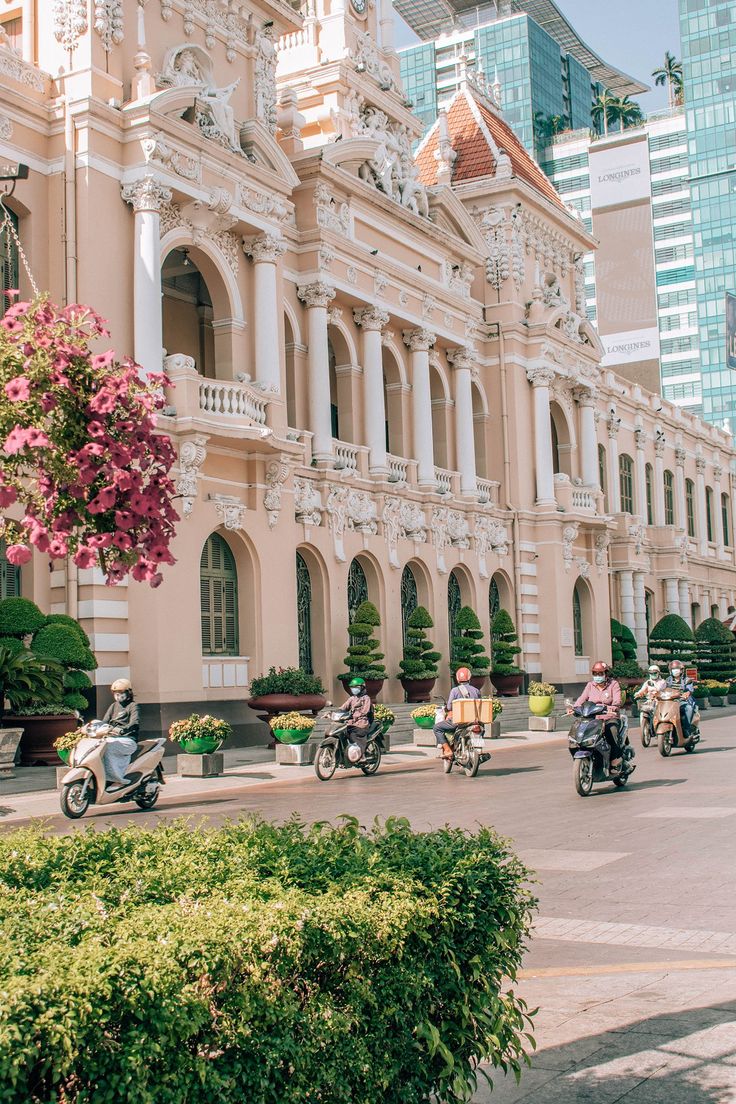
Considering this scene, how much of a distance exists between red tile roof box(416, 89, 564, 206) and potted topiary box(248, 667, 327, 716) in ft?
69.3

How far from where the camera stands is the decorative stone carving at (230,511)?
24.5 meters

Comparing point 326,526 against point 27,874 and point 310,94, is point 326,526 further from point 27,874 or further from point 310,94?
point 27,874

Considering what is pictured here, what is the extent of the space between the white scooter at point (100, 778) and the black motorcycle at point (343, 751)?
162 inches

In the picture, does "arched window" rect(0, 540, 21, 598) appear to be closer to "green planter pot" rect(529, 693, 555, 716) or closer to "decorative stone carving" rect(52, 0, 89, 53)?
"decorative stone carving" rect(52, 0, 89, 53)

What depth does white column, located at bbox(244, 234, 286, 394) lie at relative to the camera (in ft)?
86.3

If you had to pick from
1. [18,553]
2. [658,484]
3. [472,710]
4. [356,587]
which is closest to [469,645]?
[356,587]

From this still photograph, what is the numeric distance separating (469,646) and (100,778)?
19298mm

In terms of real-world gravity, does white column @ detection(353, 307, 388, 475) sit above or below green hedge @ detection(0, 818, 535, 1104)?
above

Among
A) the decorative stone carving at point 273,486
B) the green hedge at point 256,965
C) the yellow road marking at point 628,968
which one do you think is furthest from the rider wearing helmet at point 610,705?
the green hedge at point 256,965

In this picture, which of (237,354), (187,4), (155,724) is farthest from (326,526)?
(187,4)

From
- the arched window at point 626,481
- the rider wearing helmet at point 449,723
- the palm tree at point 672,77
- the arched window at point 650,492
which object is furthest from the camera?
the palm tree at point 672,77

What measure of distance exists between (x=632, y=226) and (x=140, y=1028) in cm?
8810

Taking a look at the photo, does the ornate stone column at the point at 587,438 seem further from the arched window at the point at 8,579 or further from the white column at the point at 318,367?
the arched window at the point at 8,579

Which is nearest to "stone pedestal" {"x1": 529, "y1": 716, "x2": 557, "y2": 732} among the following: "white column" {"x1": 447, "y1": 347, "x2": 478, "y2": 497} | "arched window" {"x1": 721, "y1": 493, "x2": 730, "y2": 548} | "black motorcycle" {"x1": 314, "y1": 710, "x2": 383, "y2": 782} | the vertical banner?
"white column" {"x1": 447, "y1": 347, "x2": 478, "y2": 497}
